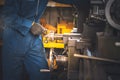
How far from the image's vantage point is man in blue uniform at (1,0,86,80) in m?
3.79

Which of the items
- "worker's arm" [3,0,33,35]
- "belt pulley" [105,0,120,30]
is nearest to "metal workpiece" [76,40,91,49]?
"belt pulley" [105,0,120,30]

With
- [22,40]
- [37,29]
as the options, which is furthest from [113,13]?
[22,40]

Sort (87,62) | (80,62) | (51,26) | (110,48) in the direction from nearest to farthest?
(110,48) → (87,62) → (80,62) → (51,26)

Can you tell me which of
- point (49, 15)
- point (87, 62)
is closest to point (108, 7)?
point (87, 62)

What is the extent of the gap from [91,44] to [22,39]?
112cm

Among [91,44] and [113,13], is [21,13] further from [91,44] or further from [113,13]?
[113,13]

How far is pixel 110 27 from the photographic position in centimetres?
255

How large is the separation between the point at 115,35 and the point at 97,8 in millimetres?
699

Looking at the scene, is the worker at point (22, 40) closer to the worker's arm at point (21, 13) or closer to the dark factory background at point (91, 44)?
the worker's arm at point (21, 13)

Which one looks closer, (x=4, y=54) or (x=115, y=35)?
(x=115, y=35)

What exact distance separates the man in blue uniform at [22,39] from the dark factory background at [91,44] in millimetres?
337

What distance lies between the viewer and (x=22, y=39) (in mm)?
3799

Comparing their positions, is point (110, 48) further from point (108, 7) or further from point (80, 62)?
point (80, 62)

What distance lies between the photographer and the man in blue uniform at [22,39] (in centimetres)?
379
